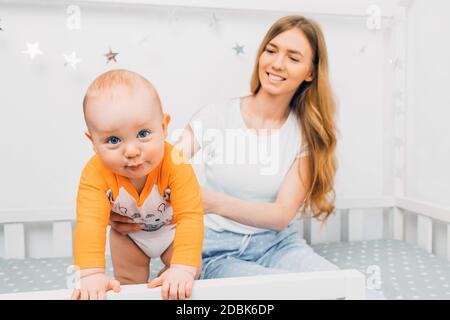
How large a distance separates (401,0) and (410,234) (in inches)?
23.1

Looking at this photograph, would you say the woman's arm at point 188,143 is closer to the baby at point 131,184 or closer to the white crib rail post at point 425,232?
the baby at point 131,184

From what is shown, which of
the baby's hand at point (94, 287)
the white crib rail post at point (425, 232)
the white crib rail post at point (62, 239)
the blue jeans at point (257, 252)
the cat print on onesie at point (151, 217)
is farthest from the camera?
the white crib rail post at point (425, 232)

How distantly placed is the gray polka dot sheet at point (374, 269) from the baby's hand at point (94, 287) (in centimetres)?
26

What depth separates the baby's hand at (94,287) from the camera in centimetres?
63

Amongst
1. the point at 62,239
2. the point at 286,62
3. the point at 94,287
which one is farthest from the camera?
the point at 62,239

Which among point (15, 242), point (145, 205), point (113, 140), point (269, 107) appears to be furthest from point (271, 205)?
point (15, 242)

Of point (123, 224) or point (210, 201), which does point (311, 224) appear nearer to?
point (210, 201)

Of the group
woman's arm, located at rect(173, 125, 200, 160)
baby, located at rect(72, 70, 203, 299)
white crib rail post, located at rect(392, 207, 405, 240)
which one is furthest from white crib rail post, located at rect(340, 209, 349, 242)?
baby, located at rect(72, 70, 203, 299)

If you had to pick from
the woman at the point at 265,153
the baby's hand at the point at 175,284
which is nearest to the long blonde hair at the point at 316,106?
the woman at the point at 265,153

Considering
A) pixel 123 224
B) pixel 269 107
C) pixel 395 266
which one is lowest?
pixel 395 266

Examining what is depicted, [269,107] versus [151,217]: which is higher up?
[269,107]

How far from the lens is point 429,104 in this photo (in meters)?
1.14

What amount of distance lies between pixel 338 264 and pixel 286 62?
0.46m

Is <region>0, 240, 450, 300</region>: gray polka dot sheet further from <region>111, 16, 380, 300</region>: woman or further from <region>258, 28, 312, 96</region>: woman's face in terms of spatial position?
<region>258, 28, 312, 96</region>: woman's face
